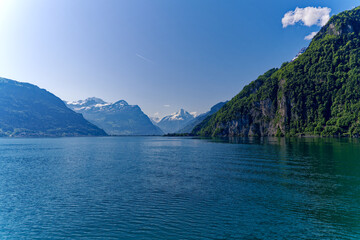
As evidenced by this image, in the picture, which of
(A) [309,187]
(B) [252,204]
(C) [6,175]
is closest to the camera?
(B) [252,204]

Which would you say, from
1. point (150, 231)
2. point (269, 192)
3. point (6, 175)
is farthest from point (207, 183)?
point (6, 175)

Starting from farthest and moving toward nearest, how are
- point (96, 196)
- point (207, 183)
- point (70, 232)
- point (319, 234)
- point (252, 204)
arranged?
1. point (207, 183)
2. point (96, 196)
3. point (252, 204)
4. point (70, 232)
5. point (319, 234)

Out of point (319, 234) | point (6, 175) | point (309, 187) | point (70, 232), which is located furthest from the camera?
point (6, 175)

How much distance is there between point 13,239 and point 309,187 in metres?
39.2

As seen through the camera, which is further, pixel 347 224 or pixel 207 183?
pixel 207 183

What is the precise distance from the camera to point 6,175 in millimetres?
49219

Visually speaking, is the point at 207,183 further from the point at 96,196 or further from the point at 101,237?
the point at 101,237

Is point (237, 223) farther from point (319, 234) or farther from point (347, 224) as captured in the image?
point (347, 224)

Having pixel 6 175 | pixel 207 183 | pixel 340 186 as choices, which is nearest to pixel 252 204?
pixel 207 183

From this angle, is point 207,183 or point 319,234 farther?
point 207,183

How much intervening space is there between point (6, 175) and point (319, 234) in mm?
60943

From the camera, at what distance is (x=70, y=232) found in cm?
2067

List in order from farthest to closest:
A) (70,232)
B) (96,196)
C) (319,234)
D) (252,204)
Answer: (96,196) → (252,204) → (70,232) → (319,234)

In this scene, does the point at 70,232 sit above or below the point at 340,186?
below
